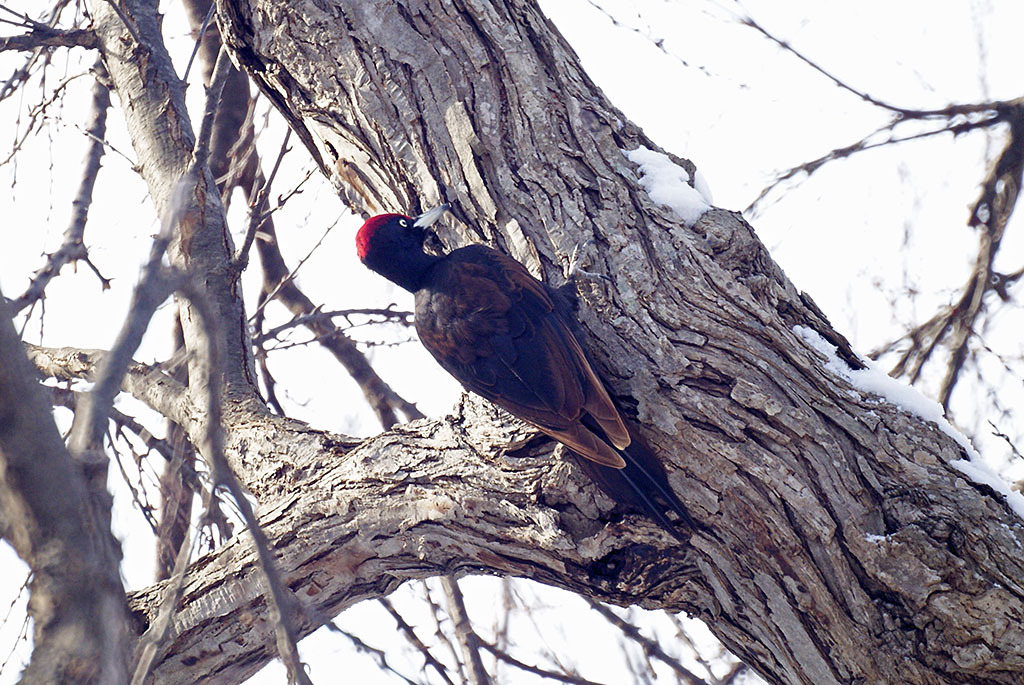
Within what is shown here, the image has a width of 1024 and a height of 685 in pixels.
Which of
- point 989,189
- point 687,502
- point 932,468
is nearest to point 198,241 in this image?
point 687,502

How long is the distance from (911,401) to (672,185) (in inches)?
38.4

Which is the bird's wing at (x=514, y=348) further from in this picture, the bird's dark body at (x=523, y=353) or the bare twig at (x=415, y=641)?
the bare twig at (x=415, y=641)

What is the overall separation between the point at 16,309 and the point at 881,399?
3483mm

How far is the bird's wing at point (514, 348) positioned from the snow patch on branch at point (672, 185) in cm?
49

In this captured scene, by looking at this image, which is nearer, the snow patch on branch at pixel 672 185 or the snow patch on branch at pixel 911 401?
the snow patch on branch at pixel 911 401

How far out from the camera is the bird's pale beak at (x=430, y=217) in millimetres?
2869

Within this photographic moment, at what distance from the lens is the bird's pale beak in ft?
9.41

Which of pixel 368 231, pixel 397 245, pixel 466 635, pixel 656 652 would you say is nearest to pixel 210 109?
pixel 368 231

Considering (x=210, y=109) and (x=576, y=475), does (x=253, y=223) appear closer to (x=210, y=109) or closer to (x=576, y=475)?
(x=210, y=109)

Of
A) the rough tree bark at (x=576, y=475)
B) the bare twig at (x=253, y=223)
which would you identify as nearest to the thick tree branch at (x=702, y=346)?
the rough tree bark at (x=576, y=475)

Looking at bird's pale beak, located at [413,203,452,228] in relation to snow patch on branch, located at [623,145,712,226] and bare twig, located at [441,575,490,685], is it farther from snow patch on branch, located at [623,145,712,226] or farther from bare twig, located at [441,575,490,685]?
bare twig, located at [441,575,490,685]

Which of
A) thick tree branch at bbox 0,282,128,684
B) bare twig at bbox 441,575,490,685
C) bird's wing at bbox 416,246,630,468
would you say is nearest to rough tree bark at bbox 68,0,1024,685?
bird's wing at bbox 416,246,630,468

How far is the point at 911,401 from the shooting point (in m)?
2.54

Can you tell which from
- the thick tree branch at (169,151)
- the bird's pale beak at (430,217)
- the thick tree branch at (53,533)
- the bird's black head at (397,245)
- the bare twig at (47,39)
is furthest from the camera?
the thick tree branch at (169,151)
